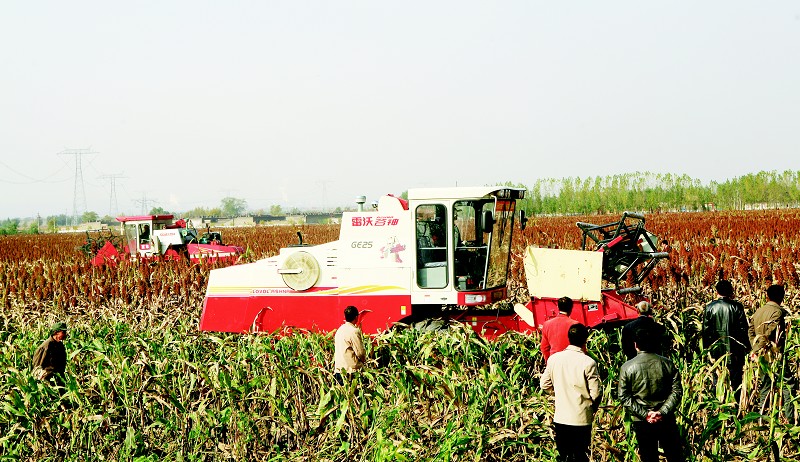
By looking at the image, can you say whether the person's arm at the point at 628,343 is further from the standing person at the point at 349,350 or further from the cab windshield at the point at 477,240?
the standing person at the point at 349,350

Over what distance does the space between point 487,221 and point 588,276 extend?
1.33 m

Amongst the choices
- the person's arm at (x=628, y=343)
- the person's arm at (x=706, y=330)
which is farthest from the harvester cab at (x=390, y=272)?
the person's arm at (x=706, y=330)

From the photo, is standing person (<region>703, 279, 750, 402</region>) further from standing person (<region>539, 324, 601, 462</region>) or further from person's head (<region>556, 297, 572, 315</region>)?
standing person (<region>539, 324, 601, 462</region>)

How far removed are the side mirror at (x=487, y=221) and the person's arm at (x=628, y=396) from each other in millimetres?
3492

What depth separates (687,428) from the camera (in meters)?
4.98

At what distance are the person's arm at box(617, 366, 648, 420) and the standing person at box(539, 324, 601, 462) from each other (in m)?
0.16

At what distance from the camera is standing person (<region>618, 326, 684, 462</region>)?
14.8ft

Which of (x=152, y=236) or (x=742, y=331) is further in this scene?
(x=152, y=236)

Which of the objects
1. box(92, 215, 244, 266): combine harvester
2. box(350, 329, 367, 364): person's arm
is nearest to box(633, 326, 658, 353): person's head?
box(350, 329, 367, 364): person's arm

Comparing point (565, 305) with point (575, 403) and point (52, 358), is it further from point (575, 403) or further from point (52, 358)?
point (52, 358)

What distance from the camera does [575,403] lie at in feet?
15.1

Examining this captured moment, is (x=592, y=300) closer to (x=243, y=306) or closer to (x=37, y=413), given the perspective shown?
(x=243, y=306)

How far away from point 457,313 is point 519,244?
994 cm

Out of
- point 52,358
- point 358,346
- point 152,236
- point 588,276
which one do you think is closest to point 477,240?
point 588,276
